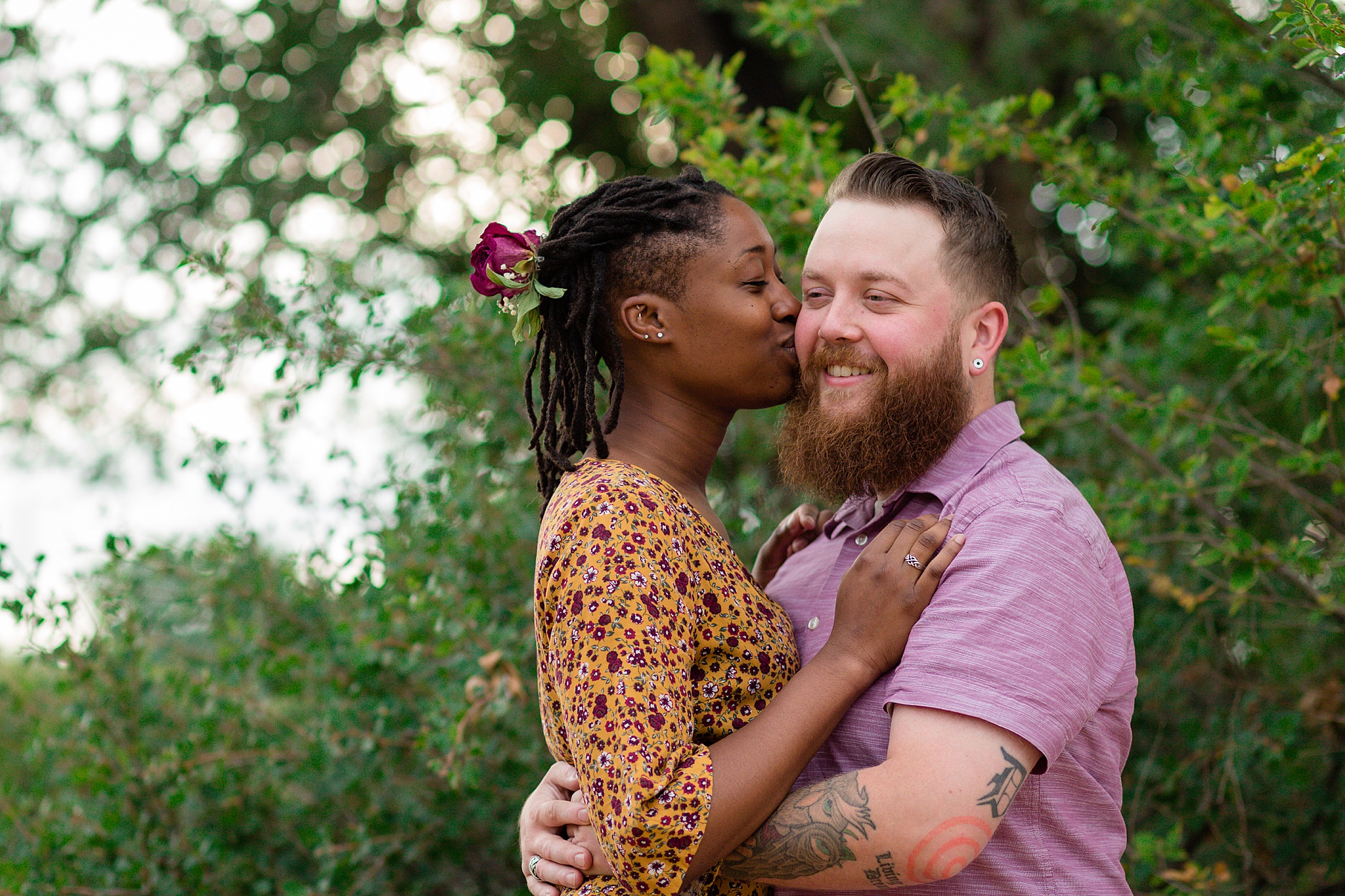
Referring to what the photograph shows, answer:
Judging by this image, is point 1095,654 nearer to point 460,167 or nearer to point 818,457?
point 818,457

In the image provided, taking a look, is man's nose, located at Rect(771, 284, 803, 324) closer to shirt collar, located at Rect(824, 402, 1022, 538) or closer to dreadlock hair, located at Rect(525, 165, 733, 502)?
dreadlock hair, located at Rect(525, 165, 733, 502)

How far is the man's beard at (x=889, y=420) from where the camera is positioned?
2.27m

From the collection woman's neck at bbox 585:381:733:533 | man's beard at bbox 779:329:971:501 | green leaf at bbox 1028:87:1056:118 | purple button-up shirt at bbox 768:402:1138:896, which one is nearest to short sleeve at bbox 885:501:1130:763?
purple button-up shirt at bbox 768:402:1138:896

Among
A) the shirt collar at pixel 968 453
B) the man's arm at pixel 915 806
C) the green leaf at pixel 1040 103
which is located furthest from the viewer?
the green leaf at pixel 1040 103

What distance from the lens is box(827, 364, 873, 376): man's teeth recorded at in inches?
91.1

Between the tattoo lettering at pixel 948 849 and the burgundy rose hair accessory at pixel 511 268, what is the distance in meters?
1.30

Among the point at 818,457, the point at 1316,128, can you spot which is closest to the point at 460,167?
the point at 1316,128

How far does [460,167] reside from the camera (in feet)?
25.8

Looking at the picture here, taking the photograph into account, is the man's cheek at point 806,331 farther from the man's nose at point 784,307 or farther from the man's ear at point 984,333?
the man's ear at point 984,333

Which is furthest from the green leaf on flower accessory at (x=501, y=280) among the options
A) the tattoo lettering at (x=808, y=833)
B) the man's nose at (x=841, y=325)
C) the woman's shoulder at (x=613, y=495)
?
the tattoo lettering at (x=808, y=833)

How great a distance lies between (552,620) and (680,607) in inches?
9.1

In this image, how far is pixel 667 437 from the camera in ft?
8.09

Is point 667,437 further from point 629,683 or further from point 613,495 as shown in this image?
point 629,683

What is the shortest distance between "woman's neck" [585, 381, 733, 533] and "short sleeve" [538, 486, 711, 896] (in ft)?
1.35
